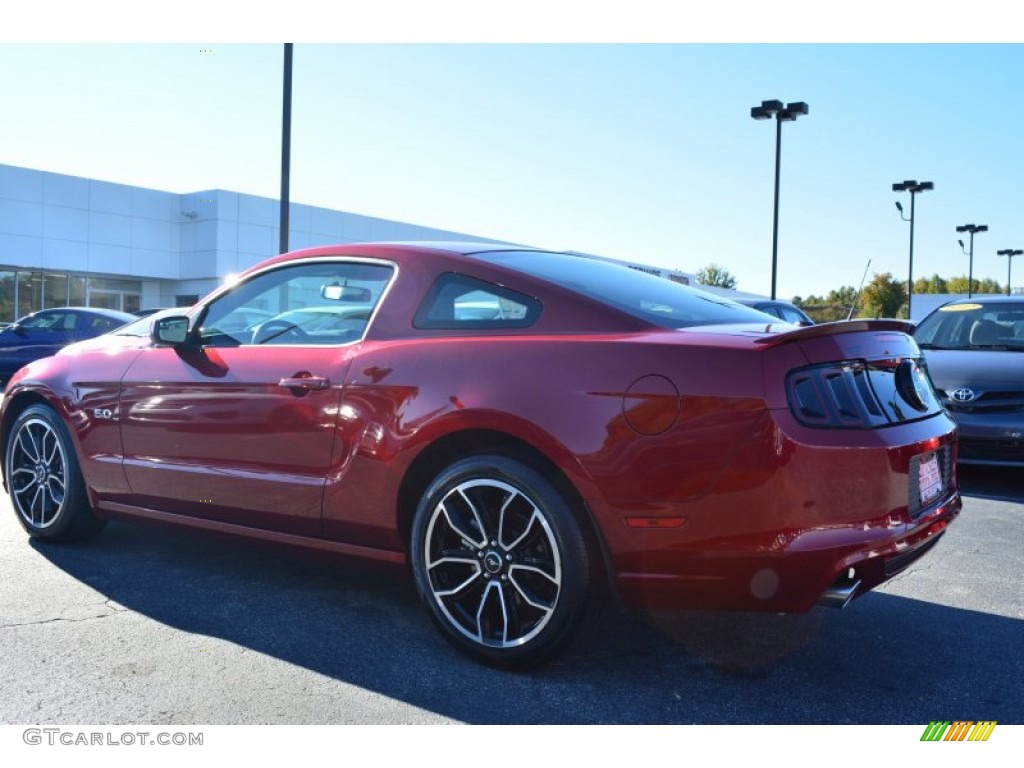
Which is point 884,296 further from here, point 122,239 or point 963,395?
point 963,395

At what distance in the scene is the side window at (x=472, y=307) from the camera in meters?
3.38

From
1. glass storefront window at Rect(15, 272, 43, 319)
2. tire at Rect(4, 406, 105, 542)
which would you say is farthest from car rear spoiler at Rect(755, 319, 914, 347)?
glass storefront window at Rect(15, 272, 43, 319)

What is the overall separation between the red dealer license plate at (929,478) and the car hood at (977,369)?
12.5 feet

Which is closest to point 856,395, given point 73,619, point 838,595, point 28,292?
point 838,595

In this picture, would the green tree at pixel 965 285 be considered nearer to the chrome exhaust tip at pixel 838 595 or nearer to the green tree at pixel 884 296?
the green tree at pixel 884 296

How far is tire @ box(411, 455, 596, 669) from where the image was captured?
3.05 metres

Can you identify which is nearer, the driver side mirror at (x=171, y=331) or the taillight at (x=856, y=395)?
the taillight at (x=856, y=395)

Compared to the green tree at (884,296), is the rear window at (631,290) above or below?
below

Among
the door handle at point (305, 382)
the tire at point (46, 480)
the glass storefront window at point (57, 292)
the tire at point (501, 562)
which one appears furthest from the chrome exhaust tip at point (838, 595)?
the glass storefront window at point (57, 292)

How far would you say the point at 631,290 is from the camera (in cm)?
365

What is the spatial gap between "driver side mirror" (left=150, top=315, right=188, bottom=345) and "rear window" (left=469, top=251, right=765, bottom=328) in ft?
4.86

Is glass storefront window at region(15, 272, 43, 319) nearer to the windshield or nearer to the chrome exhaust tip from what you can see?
the windshield
